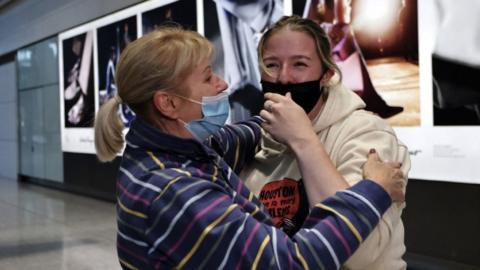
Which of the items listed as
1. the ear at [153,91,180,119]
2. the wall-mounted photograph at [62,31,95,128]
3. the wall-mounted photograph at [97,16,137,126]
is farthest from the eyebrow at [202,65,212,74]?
the wall-mounted photograph at [62,31,95,128]

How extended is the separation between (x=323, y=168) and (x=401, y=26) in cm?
334

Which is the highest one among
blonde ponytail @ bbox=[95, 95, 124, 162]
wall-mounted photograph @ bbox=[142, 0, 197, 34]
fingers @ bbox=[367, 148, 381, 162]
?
wall-mounted photograph @ bbox=[142, 0, 197, 34]

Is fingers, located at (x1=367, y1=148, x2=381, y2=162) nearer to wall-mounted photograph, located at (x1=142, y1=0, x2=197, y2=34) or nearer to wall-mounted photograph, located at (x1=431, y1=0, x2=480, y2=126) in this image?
wall-mounted photograph, located at (x1=431, y1=0, x2=480, y2=126)

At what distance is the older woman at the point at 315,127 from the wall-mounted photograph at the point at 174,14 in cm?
525

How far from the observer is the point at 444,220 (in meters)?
4.00

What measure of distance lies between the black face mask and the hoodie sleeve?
128 mm

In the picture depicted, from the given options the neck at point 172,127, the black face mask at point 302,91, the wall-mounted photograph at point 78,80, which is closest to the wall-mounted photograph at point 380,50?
the black face mask at point 302,91

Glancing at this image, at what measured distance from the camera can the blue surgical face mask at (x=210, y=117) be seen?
1366 millimetres

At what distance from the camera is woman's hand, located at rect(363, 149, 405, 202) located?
1.17m

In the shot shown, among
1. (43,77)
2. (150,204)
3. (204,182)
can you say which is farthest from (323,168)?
(43,77)

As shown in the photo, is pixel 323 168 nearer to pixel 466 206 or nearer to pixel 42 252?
pixel 466 206

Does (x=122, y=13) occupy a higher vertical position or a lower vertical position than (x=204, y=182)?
higher

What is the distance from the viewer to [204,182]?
1.13 metres

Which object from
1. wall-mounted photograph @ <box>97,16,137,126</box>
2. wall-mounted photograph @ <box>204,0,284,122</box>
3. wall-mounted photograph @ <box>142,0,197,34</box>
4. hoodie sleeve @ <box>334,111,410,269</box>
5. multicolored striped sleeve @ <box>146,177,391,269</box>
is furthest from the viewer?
wall-mounted photograph @ <box>97,16,137,126</box>
